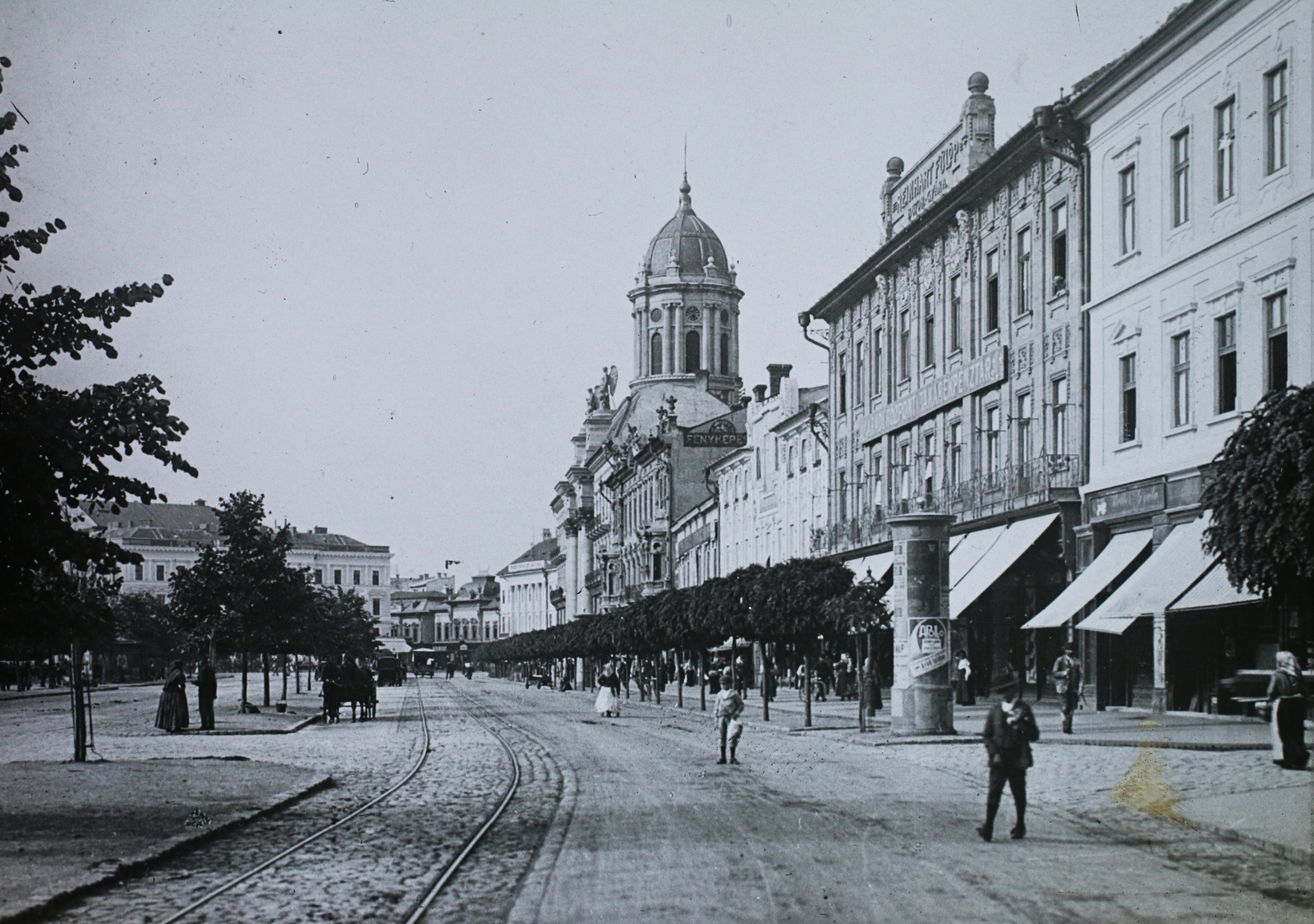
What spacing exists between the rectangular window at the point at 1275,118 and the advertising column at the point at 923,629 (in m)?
8.31

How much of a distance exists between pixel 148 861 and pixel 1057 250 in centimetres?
2827

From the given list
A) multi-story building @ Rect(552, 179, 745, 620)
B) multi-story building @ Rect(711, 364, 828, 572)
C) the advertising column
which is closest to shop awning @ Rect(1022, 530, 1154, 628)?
the advertising column

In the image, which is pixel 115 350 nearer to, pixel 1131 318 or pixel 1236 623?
pixel 1236 623

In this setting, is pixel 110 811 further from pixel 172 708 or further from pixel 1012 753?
pixel 172 708

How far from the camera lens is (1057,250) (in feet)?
122

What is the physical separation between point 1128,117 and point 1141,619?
9932mm

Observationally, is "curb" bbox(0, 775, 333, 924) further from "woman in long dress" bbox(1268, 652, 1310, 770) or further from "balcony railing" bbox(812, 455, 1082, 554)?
"balcony railing" bbox(812, 455, 1082, 554)

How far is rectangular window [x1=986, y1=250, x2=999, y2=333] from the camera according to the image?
41406 millimetres

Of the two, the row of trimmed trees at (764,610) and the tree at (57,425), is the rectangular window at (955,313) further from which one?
the tree at (57,425)

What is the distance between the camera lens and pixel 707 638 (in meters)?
49.2

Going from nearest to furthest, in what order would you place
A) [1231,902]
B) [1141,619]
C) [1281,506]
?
[1231,902] < [1281,506] < [1141,619]

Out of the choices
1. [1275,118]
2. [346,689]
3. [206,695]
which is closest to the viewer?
[1275,118]

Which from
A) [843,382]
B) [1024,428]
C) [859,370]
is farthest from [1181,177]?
[843,382]

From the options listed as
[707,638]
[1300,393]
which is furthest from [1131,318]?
[707,638]
